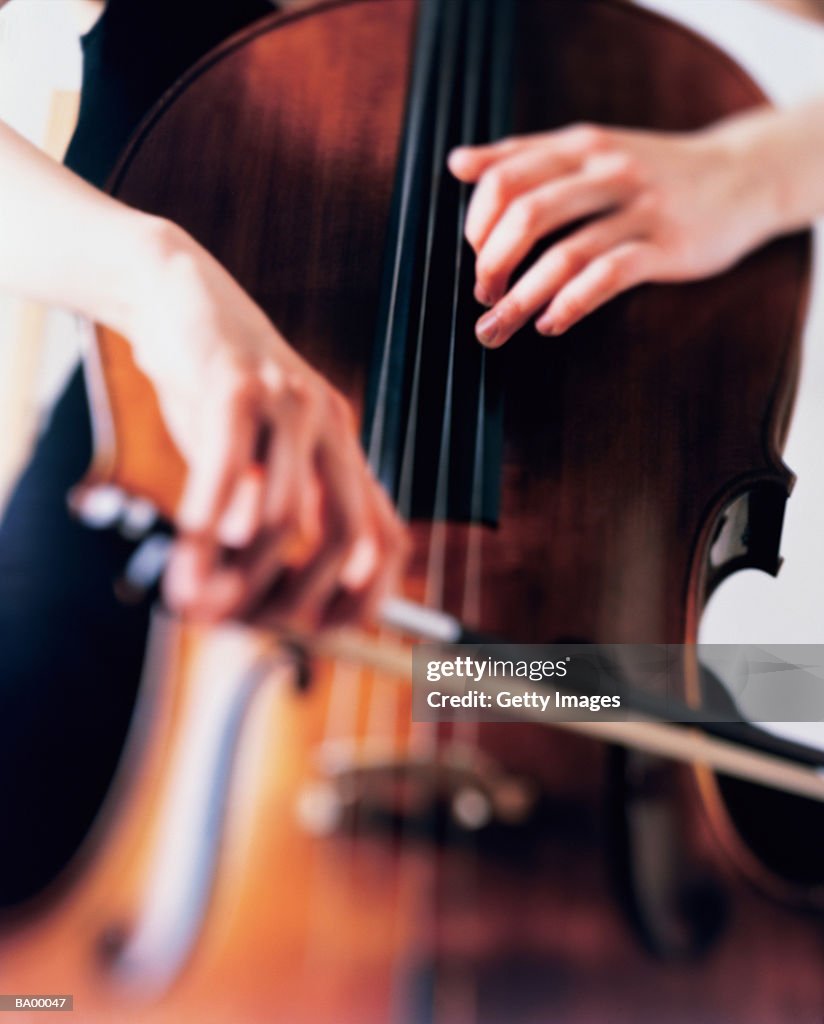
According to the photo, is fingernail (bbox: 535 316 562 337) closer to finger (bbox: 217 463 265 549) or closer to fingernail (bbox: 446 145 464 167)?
fingernail (bbox: 446 145 464 167)

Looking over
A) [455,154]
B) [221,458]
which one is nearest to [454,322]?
[455,154]

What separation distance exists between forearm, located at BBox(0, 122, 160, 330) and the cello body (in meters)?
0.03

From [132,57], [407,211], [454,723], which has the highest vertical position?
[132,57]

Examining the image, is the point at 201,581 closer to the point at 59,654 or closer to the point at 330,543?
the point at 330,543

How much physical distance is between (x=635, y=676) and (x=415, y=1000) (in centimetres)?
19

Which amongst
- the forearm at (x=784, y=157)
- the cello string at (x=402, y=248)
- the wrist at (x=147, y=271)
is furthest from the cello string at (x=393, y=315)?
the forearm at (x=784, y=157)

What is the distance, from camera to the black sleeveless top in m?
0.52

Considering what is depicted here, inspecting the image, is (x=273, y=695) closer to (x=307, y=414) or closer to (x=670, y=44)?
(x=307, y=414)

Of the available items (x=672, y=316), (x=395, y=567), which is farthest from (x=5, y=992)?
(x=672, y=316)

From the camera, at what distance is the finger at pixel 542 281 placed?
516mm

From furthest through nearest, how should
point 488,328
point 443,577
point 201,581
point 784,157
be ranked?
1. point 784,157
2. point 488,328
3. point 443,577
4. point 201,581

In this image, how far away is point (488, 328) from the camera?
514 millimetres

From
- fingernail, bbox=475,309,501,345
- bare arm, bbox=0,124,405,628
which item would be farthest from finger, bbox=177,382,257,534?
fingernail, bbox=475,309,501,345

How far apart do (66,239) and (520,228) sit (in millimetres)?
256
